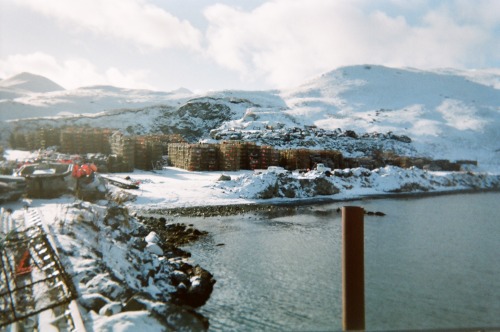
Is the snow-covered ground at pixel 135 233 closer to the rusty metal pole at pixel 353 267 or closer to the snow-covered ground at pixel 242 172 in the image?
the snow-covered ground at pixel 242 172

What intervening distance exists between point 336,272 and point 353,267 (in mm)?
9925

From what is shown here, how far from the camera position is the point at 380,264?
14.7 m

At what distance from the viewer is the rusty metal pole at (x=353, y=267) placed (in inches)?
166

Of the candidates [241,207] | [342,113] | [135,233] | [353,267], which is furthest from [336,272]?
[342,113]

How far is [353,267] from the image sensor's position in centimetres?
424

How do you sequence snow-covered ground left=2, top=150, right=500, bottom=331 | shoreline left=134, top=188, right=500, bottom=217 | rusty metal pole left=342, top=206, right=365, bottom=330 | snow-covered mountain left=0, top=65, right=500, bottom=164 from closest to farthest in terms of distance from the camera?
rusty metal pole left=342, top=206, right=365, bottom=330 → snow-covered ground left=2, top=150, right=500, bottom=331 → shoreline left=134, top=188, right=500, bottom=217 → snow-covered mountain left=0, top=65, right=500, bottom=164

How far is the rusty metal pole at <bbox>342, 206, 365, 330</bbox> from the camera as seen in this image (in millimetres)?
4207

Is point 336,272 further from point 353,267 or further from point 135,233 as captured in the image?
point 353,267

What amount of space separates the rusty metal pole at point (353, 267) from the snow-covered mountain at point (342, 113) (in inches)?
2168

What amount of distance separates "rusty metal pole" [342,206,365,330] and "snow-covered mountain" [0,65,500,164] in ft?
181

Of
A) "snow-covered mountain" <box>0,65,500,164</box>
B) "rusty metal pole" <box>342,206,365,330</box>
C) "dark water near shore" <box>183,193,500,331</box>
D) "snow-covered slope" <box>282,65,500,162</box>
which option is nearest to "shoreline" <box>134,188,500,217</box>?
"dark water near shore" <box>183,193,500,331</box>

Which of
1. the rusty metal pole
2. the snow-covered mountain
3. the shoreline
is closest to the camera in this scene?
the rusty metal pole

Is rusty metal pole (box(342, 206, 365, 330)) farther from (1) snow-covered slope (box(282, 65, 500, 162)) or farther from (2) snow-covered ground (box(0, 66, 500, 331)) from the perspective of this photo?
(1) snow-covered slope (box(282, 65, 500, 162))

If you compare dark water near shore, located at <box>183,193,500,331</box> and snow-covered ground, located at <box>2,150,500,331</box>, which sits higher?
snow-covered ground, located at <box>2,150,500,331</box>
